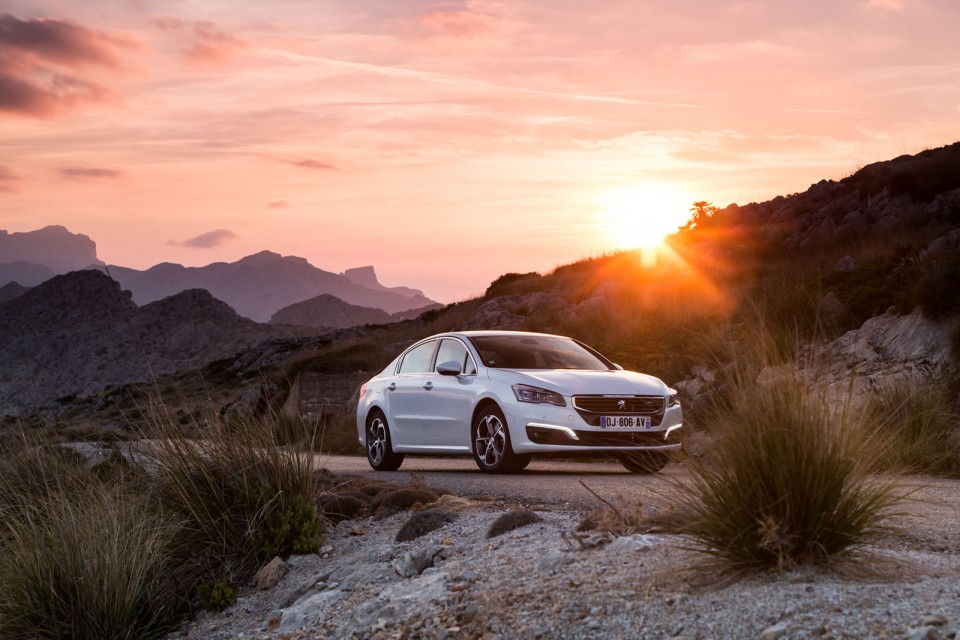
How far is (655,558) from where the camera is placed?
5.60 metres

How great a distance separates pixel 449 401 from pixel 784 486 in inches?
329

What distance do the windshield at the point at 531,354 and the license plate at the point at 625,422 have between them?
3.96 ft

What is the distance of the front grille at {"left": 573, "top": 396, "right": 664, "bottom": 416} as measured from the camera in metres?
12.0

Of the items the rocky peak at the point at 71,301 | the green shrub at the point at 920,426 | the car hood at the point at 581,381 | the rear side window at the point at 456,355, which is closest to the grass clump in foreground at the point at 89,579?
the car hood at the point at 581,381

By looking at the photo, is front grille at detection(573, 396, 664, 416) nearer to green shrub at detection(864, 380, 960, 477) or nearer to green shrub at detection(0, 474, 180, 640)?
green shrub at detection(864, 380, 960, 477)

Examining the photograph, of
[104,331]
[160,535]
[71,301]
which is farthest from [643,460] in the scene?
[71,301]

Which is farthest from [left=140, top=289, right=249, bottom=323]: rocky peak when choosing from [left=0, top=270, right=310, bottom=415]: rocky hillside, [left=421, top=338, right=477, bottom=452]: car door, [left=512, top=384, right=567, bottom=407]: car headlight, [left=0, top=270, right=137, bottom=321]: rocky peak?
[left=512, top=384, right=567, bottom=407]: car headlight

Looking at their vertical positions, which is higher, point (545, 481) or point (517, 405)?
point (517, 405)

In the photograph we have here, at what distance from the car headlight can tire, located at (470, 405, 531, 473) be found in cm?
36

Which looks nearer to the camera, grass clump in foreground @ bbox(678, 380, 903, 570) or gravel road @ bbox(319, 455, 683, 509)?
grass clump in foreground @ bbox(678, 380, 903, 570)

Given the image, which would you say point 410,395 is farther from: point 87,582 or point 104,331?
point 104,331

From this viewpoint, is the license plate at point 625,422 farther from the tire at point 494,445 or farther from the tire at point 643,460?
the tire at point 494,445

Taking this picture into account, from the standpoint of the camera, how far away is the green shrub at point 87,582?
7.34 m

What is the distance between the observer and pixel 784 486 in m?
5.06
